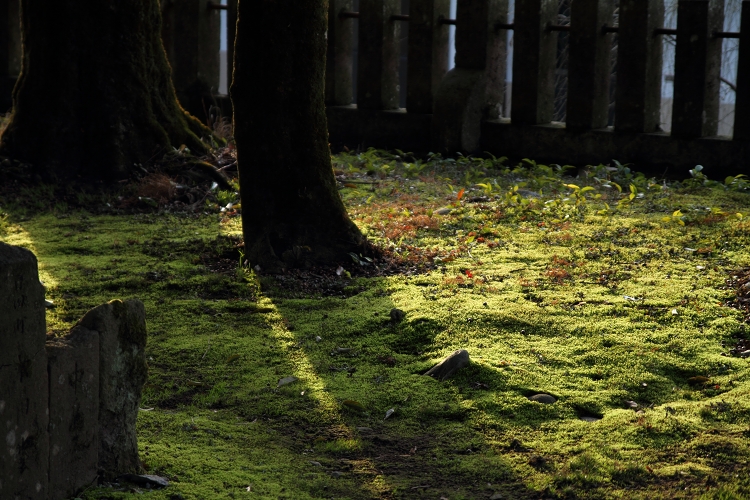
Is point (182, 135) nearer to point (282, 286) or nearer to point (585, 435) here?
point (282, 286)

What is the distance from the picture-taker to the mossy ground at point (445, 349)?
3578 mm

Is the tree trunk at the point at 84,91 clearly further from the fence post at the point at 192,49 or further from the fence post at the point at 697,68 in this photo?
the fence post at the point at 697,68

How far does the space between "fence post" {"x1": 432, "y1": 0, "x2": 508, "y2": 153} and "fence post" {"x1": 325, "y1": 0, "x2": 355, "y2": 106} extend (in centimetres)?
157

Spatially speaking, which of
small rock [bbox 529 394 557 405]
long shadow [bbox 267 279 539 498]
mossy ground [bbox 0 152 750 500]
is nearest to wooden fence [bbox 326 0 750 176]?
mossy ground [bbox 0 152 750 500]

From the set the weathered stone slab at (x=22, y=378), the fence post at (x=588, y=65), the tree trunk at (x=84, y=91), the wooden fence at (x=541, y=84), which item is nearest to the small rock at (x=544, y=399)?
the weathered stone slab at (x=22, y=378)

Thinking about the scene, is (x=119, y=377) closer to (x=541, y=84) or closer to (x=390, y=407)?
(x=390, y=407)

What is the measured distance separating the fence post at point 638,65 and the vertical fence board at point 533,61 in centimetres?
85

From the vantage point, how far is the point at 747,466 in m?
3.55

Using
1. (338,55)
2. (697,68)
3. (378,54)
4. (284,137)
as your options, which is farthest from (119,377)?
(338,55)

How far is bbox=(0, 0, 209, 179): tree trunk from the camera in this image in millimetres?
8508

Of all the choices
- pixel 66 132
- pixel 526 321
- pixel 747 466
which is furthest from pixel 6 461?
pixel 66 132

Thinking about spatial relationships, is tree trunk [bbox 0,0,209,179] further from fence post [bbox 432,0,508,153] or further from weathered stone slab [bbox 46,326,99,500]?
weathered stone slab [bbox 46,326,99,500]

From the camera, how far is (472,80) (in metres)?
10.6

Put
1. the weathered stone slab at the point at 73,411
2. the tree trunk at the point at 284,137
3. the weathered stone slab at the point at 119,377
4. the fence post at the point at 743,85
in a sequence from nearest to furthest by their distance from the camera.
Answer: the weathered stone slab at the point at 73,411
the weathered stone slab at the point at 119,377
the tree trunk at the point at 284,137
the fence post at the point at 743,85
